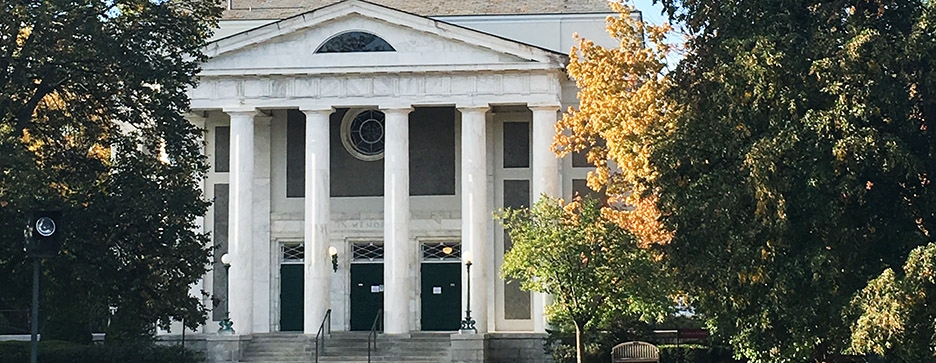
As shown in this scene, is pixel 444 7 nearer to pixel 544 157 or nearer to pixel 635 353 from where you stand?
pixel 544 157

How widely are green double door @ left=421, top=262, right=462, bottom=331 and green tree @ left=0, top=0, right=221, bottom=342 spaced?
15556 mm

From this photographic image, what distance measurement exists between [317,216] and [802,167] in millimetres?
20578

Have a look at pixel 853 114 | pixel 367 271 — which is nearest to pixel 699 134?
pixel 853 114

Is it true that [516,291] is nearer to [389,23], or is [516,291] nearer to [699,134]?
[389,23]

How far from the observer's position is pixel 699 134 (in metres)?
22.2

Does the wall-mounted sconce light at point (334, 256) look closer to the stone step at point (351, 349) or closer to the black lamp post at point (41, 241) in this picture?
the stone step at point (351, 349)

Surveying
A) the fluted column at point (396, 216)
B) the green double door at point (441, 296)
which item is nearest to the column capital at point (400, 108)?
the fluted column at point (396, 216)

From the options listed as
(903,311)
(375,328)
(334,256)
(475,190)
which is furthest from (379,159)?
(903,311)

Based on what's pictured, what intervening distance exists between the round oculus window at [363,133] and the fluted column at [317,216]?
2.55m

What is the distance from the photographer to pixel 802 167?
20625 millimetres

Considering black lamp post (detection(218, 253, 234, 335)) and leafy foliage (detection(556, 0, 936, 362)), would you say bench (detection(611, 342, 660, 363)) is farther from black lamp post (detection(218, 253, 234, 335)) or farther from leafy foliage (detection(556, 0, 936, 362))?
black lamp post (detection(218, 253, 234, 335))

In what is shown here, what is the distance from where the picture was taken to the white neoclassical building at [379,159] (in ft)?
127

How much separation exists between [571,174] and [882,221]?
19800 mm

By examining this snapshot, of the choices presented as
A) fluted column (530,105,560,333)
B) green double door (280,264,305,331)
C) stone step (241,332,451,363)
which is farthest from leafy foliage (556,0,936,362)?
green double door (280,264,305,331)
